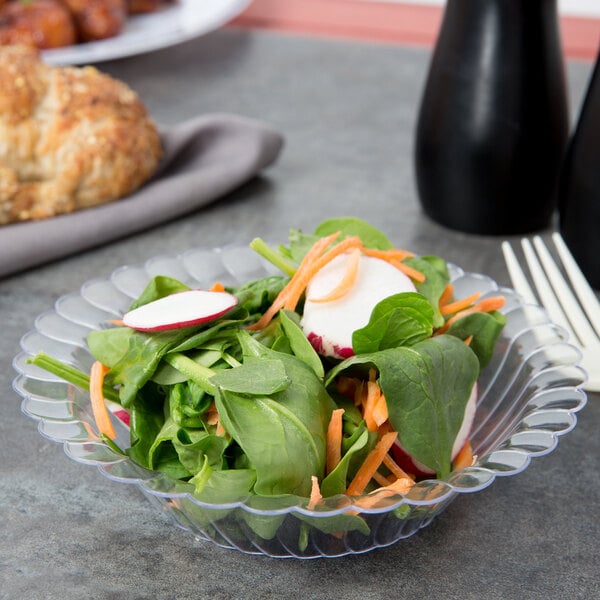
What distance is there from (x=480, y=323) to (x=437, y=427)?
16 cm

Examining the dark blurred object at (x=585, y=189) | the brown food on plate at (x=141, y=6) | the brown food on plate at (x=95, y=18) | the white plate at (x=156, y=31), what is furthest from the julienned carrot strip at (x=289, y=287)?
the brown food on plate at (x=141, y=6)

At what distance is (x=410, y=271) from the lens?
88cm

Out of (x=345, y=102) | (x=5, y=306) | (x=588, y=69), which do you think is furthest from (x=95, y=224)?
(x=588, y=69)

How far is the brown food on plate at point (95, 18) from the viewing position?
1.83 m

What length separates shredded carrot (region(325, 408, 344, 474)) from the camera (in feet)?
2.41

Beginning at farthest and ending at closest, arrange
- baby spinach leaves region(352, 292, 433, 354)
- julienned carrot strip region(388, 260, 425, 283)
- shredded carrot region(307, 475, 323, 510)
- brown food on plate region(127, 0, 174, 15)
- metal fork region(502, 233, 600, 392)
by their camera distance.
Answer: brown food on plate region(127, 0, 174, 15), metal fork region(502, 233, 600, 392), julienned carrot strip region(388, 260, 425, 283), baby spinach leaves region(352, 292, 433, 354), shredded carrot region(307, 475, 323, 510)

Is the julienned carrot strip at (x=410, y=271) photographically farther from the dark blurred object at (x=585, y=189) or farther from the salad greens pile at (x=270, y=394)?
the dark blurred object at (x=585, y=189)

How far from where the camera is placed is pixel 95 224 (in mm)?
1313

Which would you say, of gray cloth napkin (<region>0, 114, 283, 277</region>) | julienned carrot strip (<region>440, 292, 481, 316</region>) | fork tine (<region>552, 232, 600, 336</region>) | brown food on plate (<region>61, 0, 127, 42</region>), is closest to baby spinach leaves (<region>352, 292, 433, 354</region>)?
julienned carrot strip (<region>440, 292, 481, 316</region>)

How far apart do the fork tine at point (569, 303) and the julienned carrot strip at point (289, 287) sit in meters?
0.32

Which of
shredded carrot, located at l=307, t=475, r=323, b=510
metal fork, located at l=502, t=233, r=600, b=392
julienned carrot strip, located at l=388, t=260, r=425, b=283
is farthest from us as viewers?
metal fork, located at l=502, t=233, r=600, b=392

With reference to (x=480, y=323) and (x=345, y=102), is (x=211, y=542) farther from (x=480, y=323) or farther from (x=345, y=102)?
(x=345, y=102)

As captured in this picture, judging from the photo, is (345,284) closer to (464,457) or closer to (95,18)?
(464,457)

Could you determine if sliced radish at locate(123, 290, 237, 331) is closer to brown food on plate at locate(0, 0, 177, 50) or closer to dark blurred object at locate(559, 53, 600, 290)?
dark blurred object at locate(559, 53, 600, 290)
